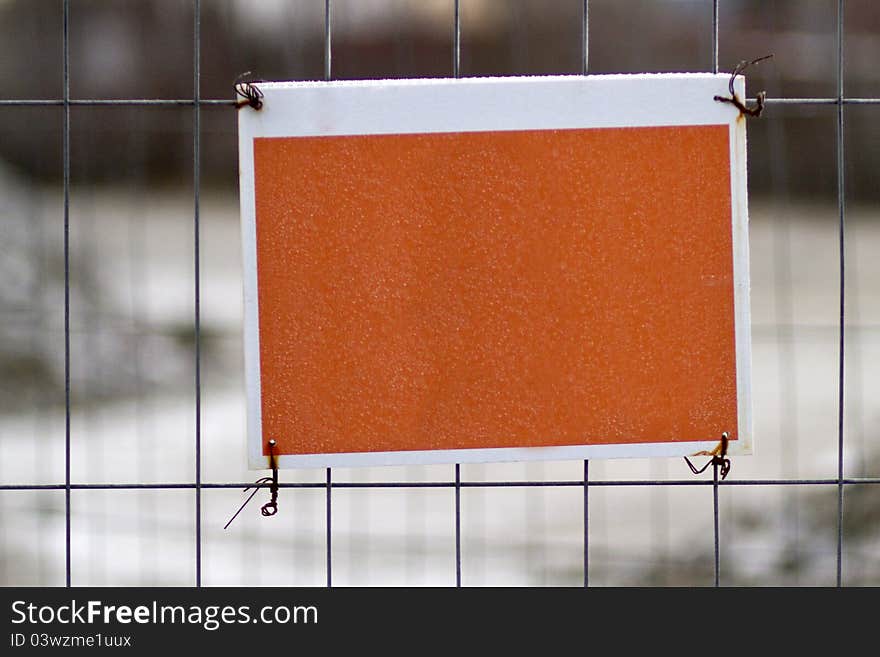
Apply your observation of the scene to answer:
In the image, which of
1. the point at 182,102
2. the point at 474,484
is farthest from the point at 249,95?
the point at 474,484

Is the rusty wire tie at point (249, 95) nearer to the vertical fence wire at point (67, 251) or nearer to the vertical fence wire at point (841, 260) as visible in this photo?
the vertical fence wire at point (67, 251)

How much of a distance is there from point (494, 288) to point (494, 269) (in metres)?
0.04

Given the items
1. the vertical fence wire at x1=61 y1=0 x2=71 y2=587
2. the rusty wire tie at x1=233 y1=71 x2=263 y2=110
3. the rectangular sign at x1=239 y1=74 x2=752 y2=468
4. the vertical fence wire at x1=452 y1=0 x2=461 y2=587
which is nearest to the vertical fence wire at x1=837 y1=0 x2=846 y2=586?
the rectangular sign at x1=239 y1=74 x2=752 y2=468

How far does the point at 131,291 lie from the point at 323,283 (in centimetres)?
84

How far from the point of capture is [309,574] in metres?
2.77

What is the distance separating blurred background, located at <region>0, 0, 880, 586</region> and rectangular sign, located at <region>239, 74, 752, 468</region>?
434 mm

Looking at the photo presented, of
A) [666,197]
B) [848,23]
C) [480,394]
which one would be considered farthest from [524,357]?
[848,23]

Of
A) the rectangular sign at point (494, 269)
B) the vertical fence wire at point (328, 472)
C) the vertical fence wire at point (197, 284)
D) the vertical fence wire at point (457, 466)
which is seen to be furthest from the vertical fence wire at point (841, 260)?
the vertical fence wire at point (197, 284)

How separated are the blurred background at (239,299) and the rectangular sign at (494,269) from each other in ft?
1.42

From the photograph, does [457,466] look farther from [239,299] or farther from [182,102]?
[182,102]

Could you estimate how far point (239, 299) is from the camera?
2828mm

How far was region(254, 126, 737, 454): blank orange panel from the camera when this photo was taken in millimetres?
2248

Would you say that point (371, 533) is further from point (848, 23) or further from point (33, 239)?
point (848, 23)

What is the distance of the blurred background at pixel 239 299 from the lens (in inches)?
106
